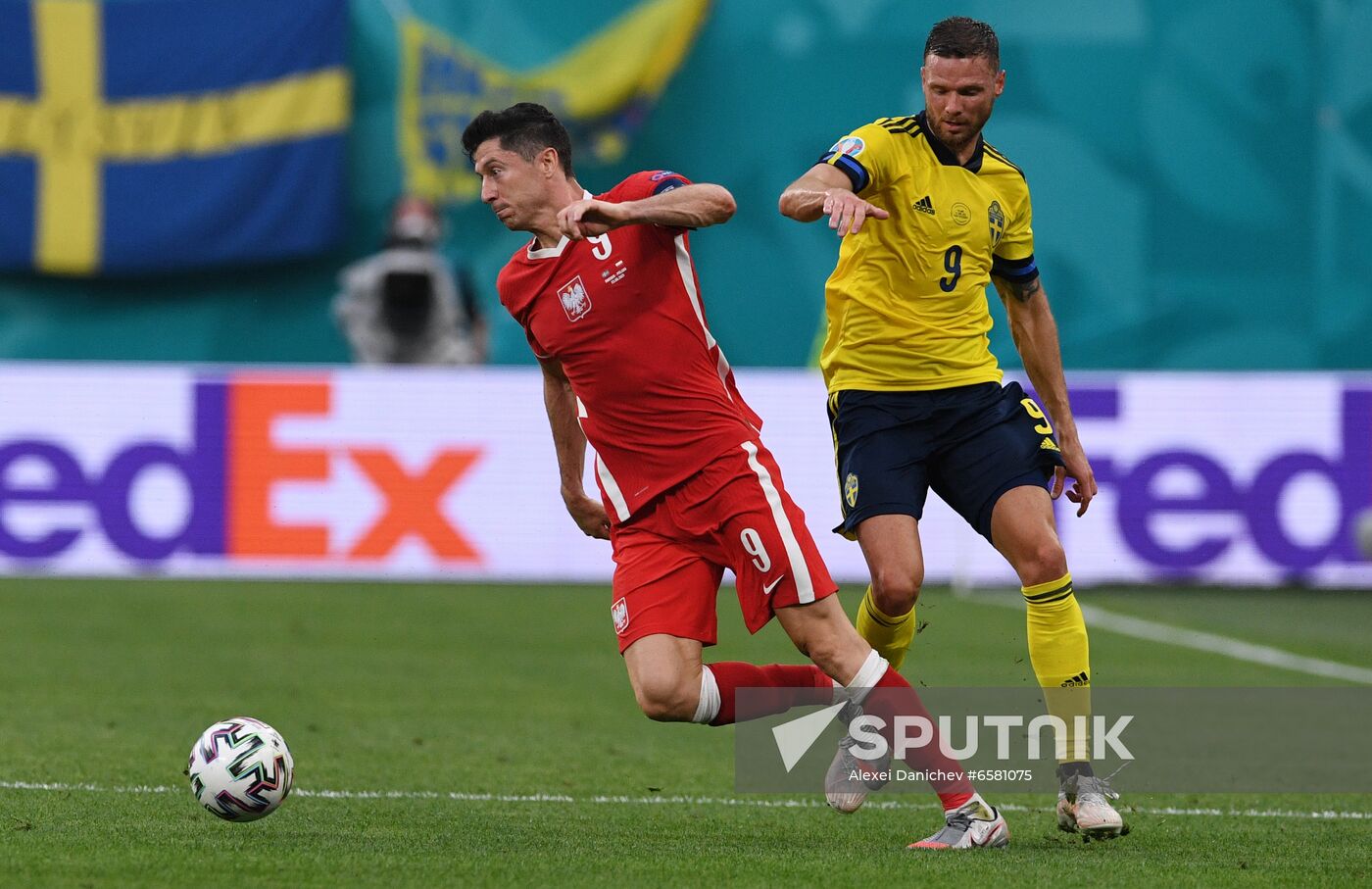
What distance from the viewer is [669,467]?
5.88m

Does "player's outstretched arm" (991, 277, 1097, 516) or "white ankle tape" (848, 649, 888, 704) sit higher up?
"player's outstretched arm" (991, 277, 1097, 516)

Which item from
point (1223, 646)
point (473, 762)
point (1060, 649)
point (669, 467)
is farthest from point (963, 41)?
point (1223, 646)

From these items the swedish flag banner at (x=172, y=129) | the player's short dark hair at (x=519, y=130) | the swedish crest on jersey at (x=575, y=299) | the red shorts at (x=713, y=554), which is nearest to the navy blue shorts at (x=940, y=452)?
the red shorts at (x=713, y=554)

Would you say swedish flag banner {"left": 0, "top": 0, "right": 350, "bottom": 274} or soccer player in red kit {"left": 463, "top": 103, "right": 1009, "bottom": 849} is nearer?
soccer player in red kit {"left": 463, "top": 103, "right": 1009, "bottom": 849}

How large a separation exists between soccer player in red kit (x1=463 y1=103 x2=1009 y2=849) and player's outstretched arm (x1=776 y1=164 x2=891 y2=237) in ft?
1.15

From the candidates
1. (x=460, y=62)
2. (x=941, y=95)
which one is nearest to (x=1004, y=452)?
(x=941, y=95)

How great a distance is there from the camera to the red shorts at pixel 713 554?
5.70m

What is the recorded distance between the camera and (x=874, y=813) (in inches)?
258

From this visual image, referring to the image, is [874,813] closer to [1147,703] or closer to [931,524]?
[1147,703]

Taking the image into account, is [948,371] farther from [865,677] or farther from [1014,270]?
[865,677]

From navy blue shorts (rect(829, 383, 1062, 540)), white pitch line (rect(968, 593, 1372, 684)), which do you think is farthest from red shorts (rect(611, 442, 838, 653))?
white pitch line (rect(968, 593, 1372, 684))

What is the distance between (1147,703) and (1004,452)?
3787mm

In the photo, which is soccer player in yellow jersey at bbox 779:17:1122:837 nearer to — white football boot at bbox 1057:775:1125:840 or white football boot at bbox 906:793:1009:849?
white football boot at bbox 1057:775:1125:840

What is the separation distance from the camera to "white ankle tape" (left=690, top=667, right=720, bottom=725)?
5.82 meters
